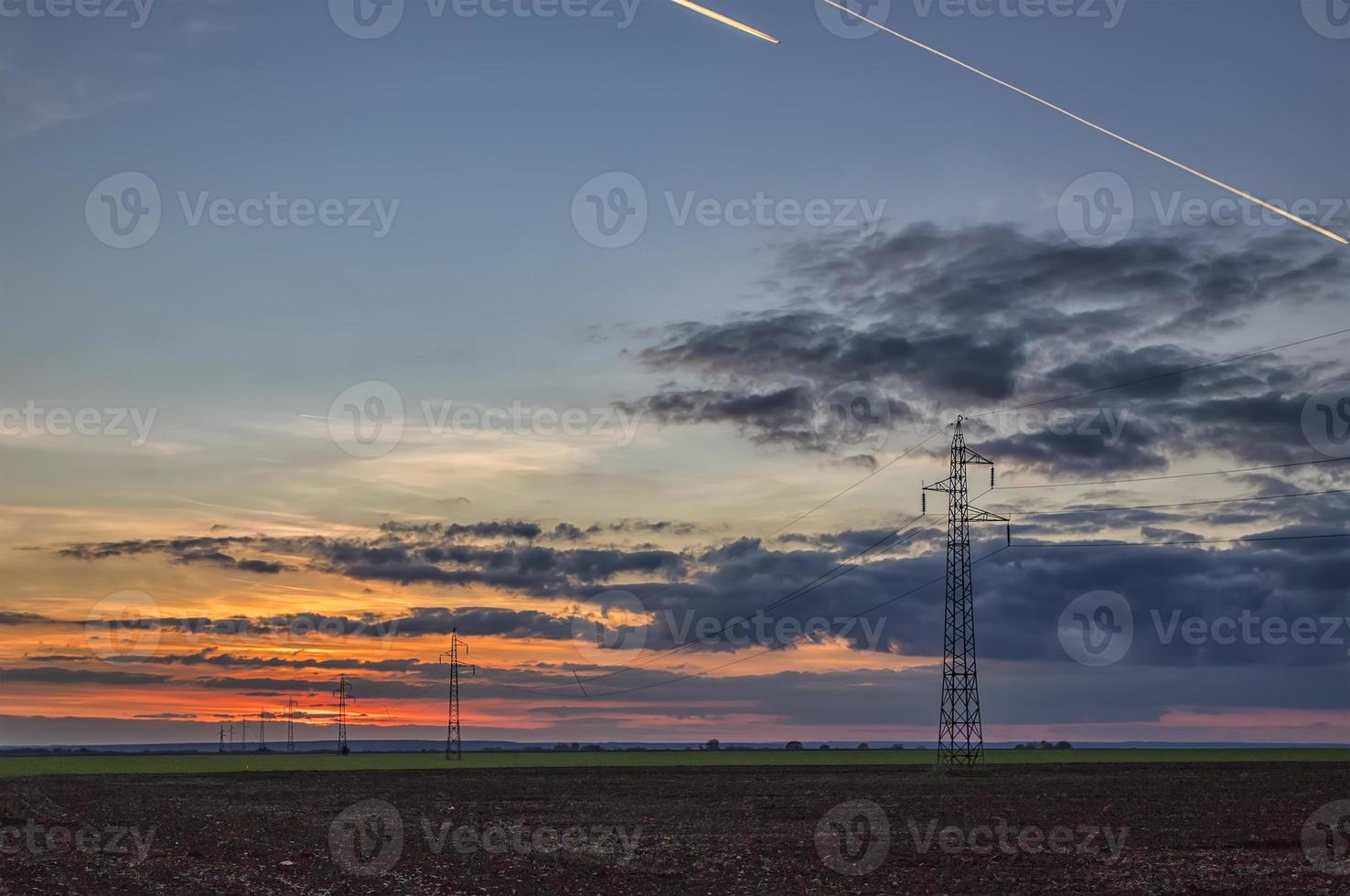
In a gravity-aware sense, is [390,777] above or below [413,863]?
below

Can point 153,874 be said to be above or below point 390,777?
above

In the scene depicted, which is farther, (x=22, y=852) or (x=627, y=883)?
(x=22, y=852)

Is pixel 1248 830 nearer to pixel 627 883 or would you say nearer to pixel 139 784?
pixel 627 883

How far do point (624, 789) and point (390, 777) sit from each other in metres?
37.4

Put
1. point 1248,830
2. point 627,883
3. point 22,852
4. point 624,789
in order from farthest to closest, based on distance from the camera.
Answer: point 624,789, point 1248,830, point 22,852, point 627,883

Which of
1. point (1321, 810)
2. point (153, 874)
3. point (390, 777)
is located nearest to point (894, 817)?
point (1321, 810)

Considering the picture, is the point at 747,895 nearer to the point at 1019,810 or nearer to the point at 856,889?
the point at 856,889

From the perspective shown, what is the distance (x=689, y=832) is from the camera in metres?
53.6

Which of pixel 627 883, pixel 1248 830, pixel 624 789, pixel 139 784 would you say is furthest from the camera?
pixel 139 784

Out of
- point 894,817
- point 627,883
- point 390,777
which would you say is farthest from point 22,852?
point 390,777

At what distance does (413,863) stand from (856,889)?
50.7 feet

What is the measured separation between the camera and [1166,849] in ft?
152

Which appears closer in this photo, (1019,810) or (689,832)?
(689,832)

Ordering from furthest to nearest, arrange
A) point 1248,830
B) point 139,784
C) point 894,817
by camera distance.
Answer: point 139,784 → point 894,817 → point 1248,830
